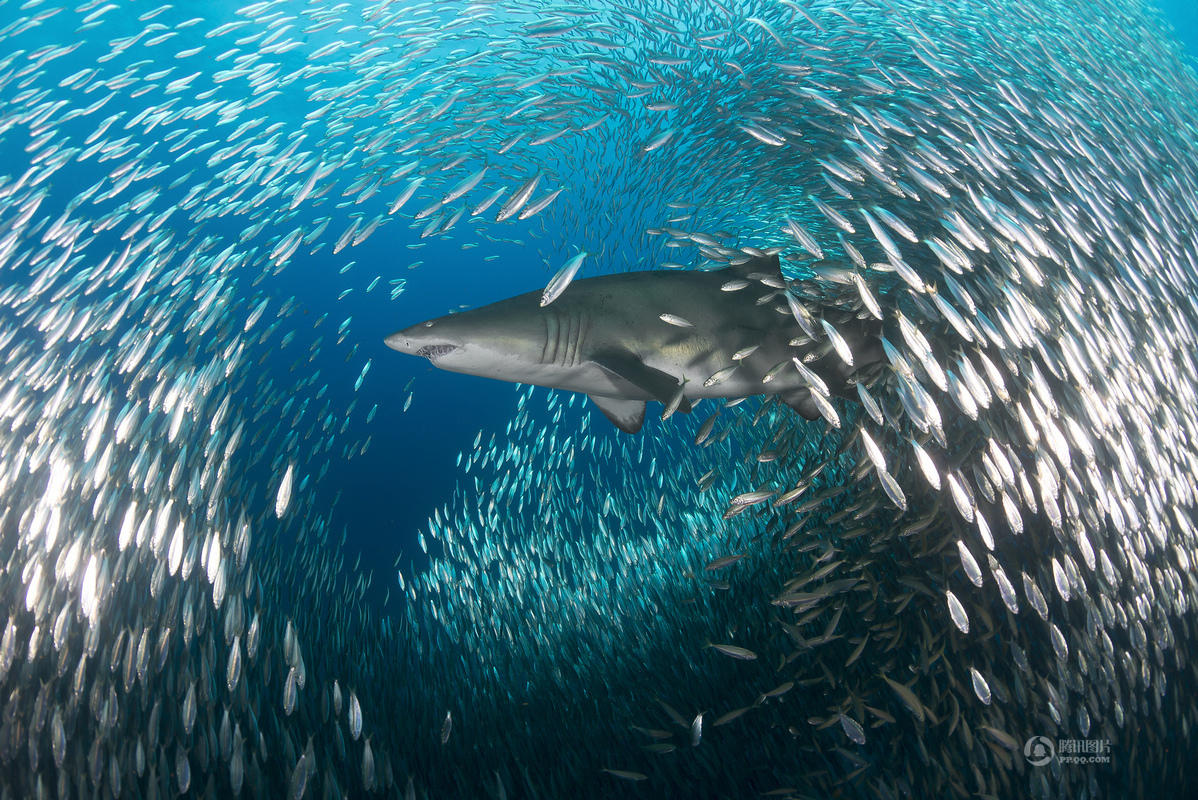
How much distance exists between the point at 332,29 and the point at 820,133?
67.3 feet

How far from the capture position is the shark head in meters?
3.27

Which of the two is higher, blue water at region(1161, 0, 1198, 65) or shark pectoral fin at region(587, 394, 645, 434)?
shark pectoral fin at region(587, 394, 645, 434)

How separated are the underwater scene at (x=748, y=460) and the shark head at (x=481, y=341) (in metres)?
0.02

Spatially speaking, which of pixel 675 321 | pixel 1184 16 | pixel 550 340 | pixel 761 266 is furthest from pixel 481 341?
pixel 1184 16

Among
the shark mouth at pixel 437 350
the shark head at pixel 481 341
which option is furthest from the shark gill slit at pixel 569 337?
the shark mouth at pixel 437 350

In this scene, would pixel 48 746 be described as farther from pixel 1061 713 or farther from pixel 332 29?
pixel 332 29

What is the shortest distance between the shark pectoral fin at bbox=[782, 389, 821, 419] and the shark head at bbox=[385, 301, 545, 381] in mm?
1966

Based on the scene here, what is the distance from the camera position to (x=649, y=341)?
3.75 metres

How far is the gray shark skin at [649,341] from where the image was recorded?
3422 mm

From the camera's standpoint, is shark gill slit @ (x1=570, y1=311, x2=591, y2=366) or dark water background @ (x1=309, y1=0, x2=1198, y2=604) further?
dark water background @ (x1=309, y1=0, x2=1198, y2=604)

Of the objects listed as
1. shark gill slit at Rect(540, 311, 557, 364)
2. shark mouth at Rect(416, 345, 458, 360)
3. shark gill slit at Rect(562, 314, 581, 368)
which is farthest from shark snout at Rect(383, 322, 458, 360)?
shark gill slit at Rect(562, 314, 581, 368)

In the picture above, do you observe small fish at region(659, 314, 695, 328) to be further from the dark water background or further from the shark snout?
the dark water background

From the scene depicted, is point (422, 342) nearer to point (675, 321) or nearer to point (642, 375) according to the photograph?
point (642, 375)

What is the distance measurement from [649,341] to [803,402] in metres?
1.37
